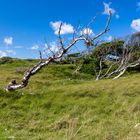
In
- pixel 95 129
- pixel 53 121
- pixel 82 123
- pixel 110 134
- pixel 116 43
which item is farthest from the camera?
pixel 116 43

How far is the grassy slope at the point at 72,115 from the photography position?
25.4 feet

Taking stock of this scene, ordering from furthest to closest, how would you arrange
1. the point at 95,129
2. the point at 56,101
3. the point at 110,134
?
the point at 56,101
the point at 95,129
the point at 110,134

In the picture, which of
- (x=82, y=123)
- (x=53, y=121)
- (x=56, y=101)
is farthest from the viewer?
(x=56, y=101)

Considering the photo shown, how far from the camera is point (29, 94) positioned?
12.5 meters

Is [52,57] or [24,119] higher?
[52,57]

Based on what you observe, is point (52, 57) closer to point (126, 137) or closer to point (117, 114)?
point (117, 114)

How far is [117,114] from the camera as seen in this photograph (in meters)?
10.3

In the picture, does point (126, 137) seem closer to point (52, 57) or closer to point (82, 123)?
point (82, 123)

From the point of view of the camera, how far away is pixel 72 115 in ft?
33.3

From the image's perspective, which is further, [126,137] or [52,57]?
[52,57]

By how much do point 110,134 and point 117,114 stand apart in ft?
9.96

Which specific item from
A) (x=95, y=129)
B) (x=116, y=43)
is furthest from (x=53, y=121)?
(x=116, y=43)

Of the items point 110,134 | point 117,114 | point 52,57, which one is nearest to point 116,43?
point 52,57

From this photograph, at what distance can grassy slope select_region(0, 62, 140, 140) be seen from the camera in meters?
7.74
